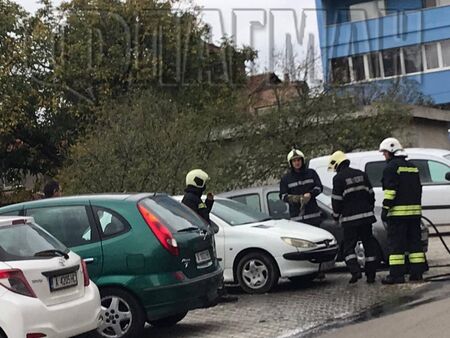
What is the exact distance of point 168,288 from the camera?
7949 mm

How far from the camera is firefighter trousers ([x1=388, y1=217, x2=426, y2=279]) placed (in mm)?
10719

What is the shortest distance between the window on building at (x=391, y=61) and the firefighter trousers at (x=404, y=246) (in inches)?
1290

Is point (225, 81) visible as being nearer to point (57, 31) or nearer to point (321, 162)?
point (57, 31)

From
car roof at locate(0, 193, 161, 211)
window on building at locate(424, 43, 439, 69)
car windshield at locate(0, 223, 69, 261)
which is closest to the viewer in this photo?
car windshield at locate(0, 223, 69, 261)

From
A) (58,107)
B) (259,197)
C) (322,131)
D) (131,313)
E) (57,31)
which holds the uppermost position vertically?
(57,31)

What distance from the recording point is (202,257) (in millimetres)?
8500

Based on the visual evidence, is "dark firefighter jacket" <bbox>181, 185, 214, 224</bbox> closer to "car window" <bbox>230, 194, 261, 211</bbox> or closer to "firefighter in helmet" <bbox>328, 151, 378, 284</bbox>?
"firefighter in helmet" <bbox>328, 151, 378, 284</bbox>

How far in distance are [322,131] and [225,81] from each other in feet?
27.0

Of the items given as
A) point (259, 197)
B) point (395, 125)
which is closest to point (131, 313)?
point (259, 197)

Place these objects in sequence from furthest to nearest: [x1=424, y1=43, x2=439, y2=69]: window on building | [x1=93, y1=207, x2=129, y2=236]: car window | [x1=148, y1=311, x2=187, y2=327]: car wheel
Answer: [x1=424, y1=43, x2=439, y2=69]: window on building < [x1=148, y1=311, x2=187, y2=327]: car wheel < [x1=93, y1=207, x2=129, y2=236]: car window

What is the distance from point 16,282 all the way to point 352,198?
5.69 meters

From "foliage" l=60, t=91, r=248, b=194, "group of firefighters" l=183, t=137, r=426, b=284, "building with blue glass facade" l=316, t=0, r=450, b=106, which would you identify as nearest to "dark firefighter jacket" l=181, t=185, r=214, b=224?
"group of firefighters" l=183, t=137, r=426, b=284

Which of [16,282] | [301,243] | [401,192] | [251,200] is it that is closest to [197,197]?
[301,243]

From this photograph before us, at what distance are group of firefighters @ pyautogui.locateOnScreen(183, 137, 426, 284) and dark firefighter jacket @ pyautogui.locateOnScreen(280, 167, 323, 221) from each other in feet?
3.02
